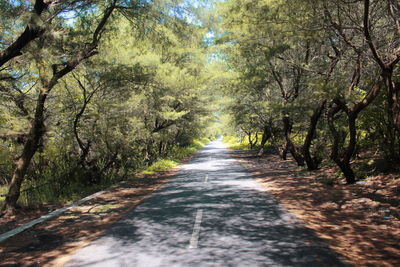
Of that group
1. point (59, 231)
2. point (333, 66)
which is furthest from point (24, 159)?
point (333, 66)

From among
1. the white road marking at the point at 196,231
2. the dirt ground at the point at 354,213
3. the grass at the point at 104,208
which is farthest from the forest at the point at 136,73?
the white road marking at the point at 196,231

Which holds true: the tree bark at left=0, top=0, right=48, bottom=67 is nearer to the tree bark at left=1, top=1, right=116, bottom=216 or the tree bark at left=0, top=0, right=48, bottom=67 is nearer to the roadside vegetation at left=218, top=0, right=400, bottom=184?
the tree bark at left=1, top=1, right=116, bottom=216

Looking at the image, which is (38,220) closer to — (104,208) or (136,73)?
(104,208)

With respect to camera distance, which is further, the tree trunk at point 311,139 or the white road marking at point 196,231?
the tree trunk at point 311,139

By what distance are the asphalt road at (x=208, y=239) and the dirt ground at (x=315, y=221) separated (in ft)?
1.37

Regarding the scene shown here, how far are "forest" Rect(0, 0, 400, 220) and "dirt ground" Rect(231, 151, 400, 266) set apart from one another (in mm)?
1475

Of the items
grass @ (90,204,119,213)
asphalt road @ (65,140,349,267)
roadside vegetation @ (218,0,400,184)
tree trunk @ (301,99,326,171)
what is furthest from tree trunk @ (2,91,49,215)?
tree trunk @ (301,99,326,171)

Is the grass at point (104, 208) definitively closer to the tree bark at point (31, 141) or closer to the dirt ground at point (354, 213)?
the tree bark at point (31, 141)

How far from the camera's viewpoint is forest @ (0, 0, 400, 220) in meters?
8.34

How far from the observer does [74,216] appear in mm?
8070

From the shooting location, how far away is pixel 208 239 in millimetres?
5488

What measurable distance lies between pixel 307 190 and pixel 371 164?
3.97 meters

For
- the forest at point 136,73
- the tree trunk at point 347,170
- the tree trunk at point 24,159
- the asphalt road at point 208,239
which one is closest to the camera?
the asphalt road at point 208,239

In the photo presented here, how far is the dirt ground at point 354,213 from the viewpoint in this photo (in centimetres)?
493
